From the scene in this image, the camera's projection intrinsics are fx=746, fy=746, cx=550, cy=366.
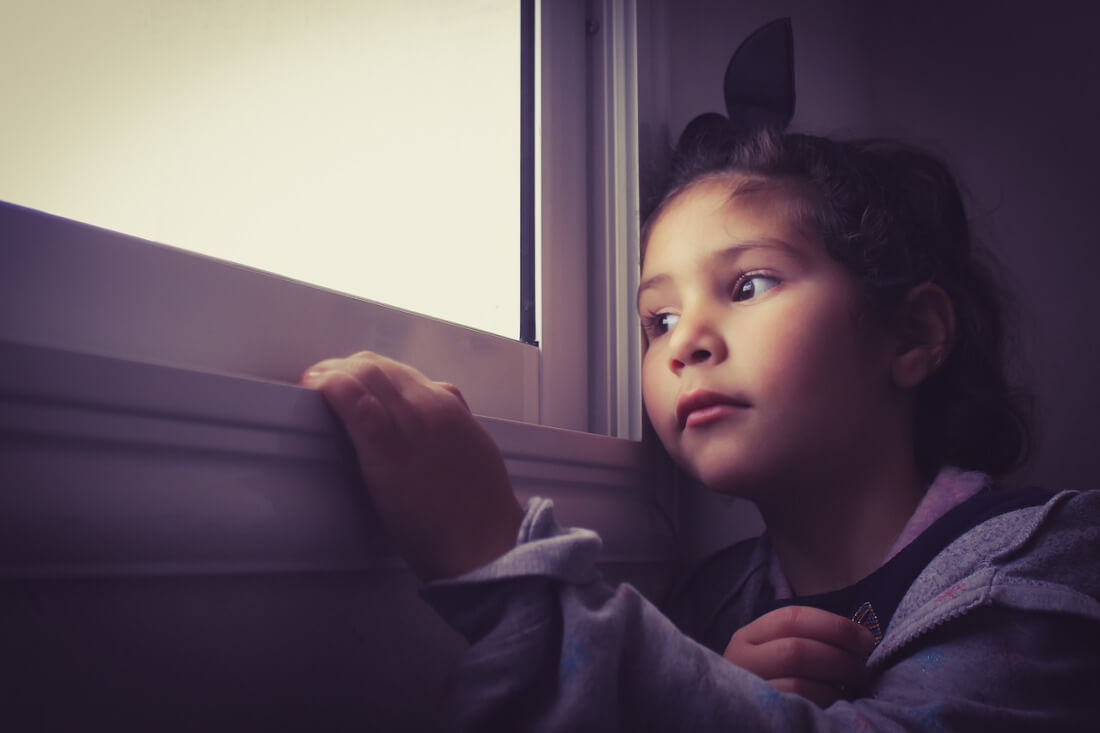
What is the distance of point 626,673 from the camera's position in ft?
1.47

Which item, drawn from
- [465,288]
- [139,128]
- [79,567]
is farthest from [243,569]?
[465,288]

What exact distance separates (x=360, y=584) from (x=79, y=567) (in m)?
0.17

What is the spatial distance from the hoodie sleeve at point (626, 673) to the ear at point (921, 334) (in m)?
0.31

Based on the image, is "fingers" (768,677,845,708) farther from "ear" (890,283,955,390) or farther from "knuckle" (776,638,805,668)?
"ear" (890,283,955,390)

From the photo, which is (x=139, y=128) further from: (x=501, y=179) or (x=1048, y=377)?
(x=1048, y=377)

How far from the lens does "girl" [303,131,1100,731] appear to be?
440 millimetres

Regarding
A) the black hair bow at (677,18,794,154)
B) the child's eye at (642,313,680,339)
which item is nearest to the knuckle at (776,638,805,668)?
the child's eye at (642,313,680,339)

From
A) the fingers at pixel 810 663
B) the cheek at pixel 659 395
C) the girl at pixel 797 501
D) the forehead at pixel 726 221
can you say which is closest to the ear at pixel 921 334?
the girl at pixel 797 501

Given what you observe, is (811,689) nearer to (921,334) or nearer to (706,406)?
(706,406)

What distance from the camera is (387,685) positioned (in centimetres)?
48

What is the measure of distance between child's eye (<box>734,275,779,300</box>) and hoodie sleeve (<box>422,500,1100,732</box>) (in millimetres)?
362

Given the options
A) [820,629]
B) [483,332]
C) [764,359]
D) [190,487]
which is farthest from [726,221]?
[190,487]

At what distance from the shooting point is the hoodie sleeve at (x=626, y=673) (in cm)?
42

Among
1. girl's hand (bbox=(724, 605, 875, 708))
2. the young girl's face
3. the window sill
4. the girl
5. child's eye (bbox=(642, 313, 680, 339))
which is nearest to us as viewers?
the window sill
